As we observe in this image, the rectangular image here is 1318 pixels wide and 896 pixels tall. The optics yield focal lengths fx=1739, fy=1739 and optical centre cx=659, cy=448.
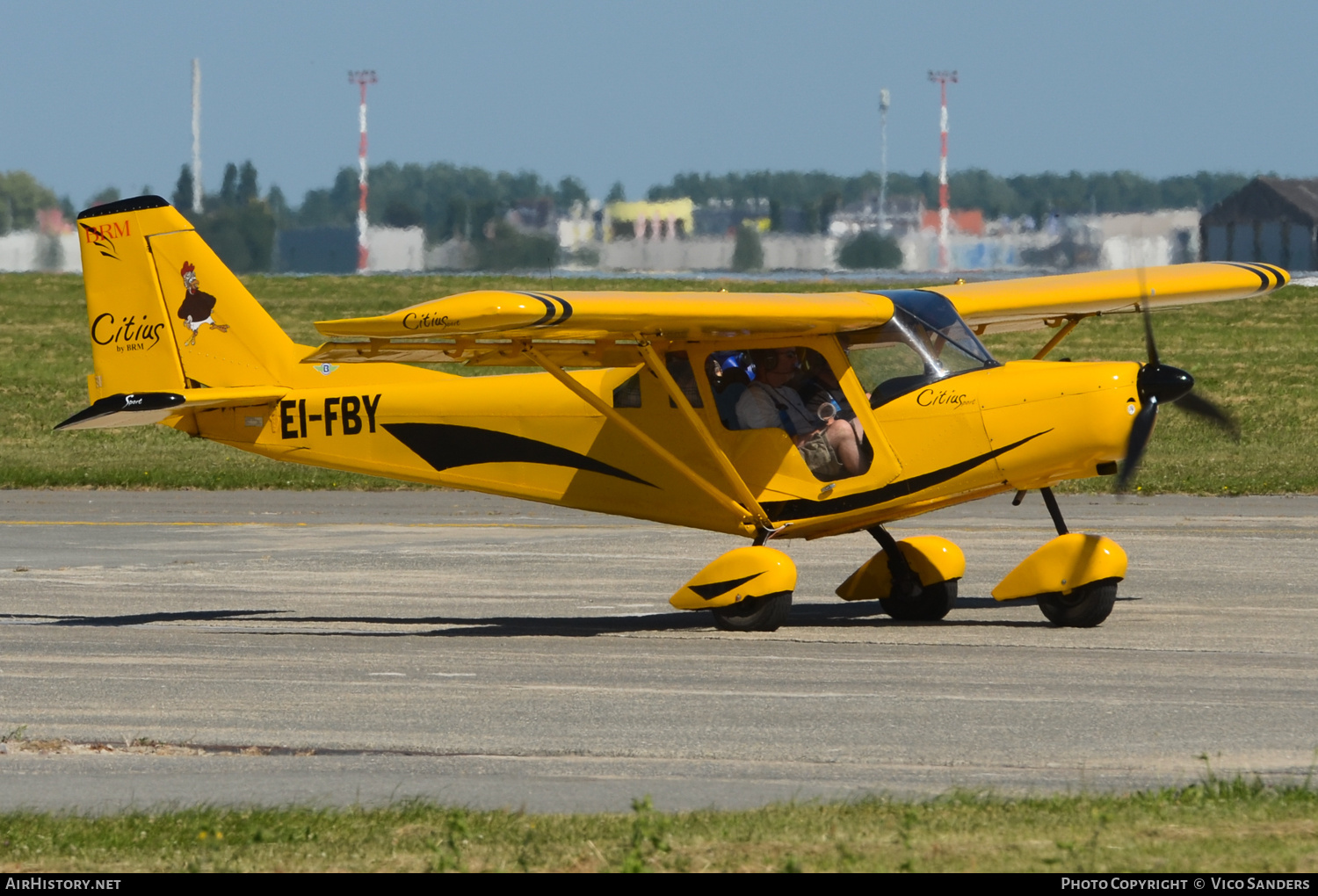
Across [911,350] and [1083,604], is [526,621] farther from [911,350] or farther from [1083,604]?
[1083,604]

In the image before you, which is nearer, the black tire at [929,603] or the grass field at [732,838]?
the grass field at [732,838]

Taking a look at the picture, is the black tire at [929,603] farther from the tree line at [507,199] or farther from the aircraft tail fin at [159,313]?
the tree line at [507,199]

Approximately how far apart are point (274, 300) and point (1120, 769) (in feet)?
141

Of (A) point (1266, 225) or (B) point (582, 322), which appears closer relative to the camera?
(B) point (582, 322)

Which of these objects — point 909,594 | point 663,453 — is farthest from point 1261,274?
point 663,453

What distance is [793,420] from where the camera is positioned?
13031 mm

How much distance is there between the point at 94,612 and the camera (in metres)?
14.2

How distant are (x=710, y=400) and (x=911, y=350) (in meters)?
1.58

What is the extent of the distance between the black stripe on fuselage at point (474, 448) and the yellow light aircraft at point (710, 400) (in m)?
0.02

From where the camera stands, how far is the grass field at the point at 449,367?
1004 inches

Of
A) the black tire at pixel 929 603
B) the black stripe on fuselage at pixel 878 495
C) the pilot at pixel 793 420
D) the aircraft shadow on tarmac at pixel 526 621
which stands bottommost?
the aircraft shadow on tarmac at pixel 526 621

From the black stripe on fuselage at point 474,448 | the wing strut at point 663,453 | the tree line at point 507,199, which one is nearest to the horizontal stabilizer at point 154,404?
the black stripe on fuselage at point 474,448

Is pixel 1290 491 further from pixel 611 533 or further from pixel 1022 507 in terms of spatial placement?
pixel 611 533
